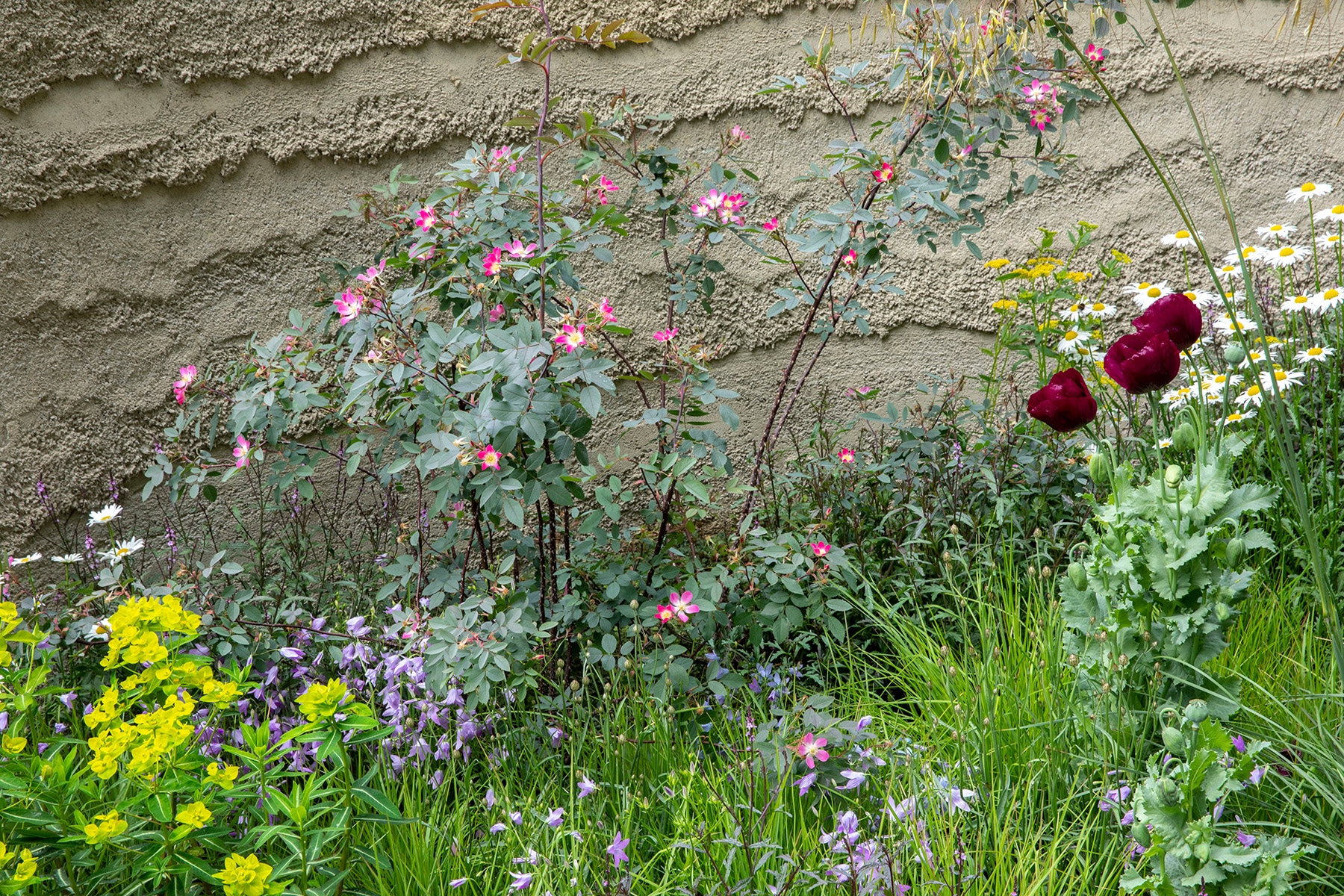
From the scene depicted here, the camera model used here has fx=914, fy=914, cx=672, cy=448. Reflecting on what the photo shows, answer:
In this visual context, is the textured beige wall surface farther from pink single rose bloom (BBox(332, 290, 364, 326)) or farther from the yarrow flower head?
pink single rose bloom (BBox(332, 290, 364, 326))

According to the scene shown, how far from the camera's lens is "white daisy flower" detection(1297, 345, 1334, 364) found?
2465 mm

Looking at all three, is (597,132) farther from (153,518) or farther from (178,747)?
(153,518)

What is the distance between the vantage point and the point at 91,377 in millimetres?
2488

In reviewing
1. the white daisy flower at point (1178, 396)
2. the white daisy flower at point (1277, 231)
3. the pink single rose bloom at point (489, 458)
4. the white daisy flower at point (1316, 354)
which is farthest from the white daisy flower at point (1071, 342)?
the pink single rose bloom at point (489, 458)

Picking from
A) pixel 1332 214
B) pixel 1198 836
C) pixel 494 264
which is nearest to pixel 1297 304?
pixel 1332 214

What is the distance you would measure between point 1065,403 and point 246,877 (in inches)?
56.4

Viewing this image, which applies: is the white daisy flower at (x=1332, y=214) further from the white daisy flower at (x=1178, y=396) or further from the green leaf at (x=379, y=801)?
the green leaf at (x=379, y=801)

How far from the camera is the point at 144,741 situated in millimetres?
1359

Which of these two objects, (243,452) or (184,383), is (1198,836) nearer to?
(243,452)

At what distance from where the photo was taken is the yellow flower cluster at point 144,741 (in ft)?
4.21

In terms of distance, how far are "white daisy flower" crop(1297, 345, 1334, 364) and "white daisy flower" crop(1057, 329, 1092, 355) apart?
53 centimetres

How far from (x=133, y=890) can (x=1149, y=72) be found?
128 inches

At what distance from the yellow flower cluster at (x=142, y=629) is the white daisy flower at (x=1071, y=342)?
2.31 m

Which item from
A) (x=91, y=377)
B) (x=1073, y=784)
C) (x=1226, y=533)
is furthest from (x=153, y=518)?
(x=1226, y=533)
